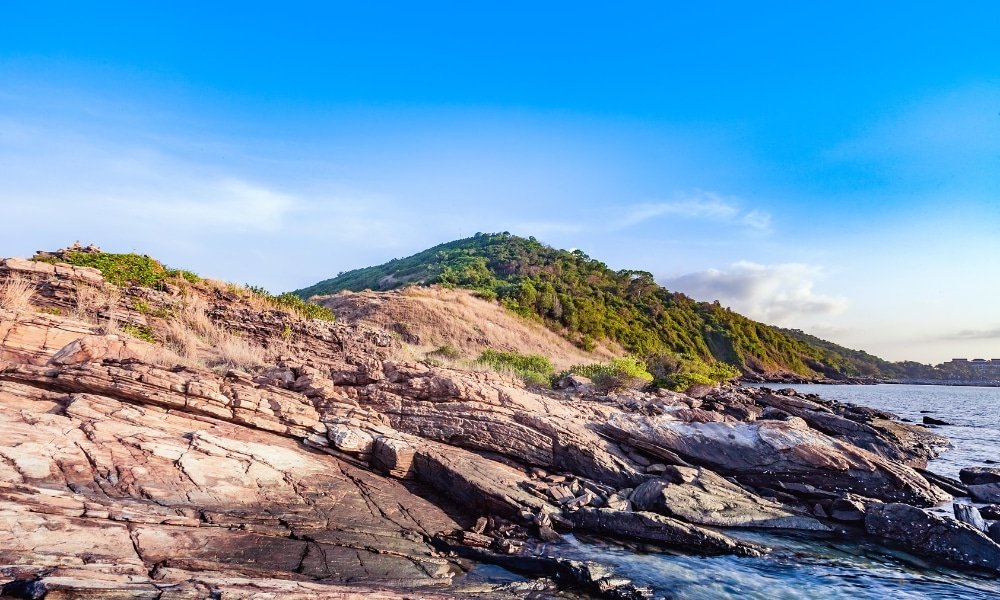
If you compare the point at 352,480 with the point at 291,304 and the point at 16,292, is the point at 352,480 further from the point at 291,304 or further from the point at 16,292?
the point at 291,304

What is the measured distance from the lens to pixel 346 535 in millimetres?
7520

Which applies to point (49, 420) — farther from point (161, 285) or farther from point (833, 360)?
point (833, 360)

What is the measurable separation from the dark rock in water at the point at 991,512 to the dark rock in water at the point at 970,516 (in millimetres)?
450

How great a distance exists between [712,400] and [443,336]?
65.9 ft

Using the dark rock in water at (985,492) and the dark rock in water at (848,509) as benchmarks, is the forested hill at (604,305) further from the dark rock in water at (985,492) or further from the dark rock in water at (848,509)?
the dark rock in water at (848,509)

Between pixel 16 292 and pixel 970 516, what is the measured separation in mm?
23452

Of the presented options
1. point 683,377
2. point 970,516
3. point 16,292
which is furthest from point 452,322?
point 970,516

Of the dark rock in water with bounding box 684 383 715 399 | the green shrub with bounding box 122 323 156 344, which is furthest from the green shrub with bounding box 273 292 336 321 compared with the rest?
the dark rock in water with bounding box 684 383 715 399

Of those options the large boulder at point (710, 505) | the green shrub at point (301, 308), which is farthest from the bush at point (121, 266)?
the large boulder at point (710, 505)

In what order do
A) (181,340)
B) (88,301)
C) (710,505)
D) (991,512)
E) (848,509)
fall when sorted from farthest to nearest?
(88,301)
(181,340)
(991,512)
(848,509)
(710,505)

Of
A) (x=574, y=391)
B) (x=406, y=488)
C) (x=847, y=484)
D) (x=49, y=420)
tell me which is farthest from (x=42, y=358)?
(x=574, y=391)

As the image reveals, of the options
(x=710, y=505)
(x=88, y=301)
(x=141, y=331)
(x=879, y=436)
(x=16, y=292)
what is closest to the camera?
(x=710, y=505)

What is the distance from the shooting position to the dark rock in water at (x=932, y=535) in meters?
8.59

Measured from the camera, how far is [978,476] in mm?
14016
